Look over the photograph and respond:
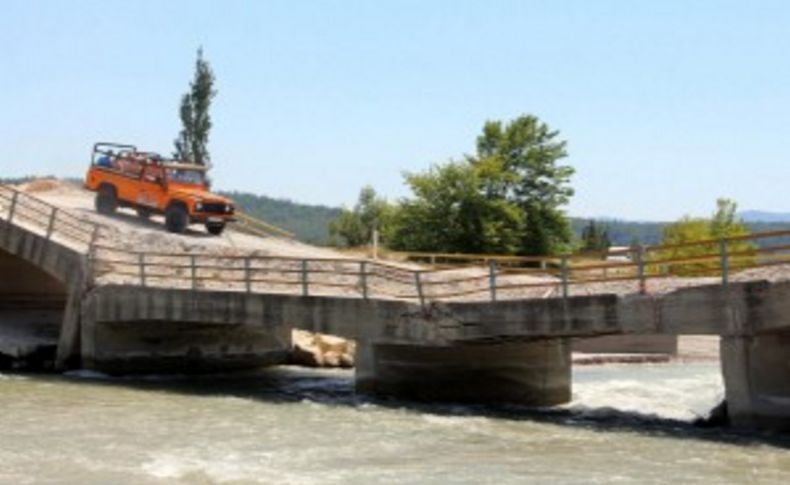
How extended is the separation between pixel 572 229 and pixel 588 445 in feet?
126

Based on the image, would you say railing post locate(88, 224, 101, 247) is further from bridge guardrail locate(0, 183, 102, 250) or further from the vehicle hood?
the vehicle hood

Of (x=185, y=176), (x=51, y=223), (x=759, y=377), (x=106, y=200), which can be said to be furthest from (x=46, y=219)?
(x=759, y=377)

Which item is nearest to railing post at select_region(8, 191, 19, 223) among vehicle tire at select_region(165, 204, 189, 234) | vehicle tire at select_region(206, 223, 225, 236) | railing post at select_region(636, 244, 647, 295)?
vehicle tire at select_region(165, 204, 189, 234)

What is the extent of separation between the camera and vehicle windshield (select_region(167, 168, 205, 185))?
33150mm

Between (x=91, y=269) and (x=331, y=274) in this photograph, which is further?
(x=331, y=274)

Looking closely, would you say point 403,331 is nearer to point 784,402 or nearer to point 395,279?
point 395,279

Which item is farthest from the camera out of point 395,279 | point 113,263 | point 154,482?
point 113,263

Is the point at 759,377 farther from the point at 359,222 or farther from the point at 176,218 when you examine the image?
the point at 359,222

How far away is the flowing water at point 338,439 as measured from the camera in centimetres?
1419

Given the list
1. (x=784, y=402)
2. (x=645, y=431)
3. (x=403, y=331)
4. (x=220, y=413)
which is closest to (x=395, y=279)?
(x=403, y=331)

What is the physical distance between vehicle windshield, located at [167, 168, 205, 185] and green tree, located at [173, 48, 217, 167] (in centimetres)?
3645

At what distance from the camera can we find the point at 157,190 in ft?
108

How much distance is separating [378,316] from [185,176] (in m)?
13.3

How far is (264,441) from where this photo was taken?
16.9 m
